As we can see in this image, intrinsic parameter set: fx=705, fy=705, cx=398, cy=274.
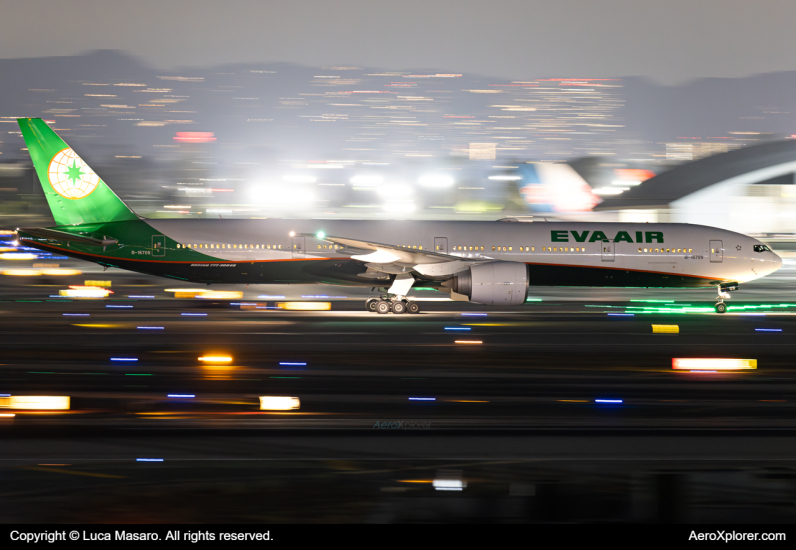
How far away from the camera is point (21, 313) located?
2144 centimetres

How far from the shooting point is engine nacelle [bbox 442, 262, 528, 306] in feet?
70.1

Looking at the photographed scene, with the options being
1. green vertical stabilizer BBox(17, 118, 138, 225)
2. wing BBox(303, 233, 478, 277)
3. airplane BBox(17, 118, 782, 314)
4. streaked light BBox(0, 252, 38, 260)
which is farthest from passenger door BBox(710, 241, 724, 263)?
streaked light BBox(0, 252, 38, 260)

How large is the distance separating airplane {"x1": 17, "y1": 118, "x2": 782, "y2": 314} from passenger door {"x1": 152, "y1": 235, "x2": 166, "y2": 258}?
4cm

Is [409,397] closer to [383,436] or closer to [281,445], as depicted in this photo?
[383,436]

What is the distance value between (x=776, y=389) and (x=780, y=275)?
41174mm

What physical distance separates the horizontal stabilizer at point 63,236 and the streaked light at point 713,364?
18677mm

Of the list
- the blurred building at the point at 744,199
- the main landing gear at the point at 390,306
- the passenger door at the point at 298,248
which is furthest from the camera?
the blurred building at the point at 744,199

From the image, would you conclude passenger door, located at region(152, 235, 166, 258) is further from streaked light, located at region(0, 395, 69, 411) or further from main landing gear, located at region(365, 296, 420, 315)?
streaked light, located at region(0, 395, 69, 411)

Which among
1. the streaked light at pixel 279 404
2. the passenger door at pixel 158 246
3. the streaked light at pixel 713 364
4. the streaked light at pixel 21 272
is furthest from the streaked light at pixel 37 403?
the streaked light at pixel 21 272

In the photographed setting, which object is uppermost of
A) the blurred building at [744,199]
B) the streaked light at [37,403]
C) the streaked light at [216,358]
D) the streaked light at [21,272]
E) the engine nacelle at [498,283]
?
the blurred building at [744,199]

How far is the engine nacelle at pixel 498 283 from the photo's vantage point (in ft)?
70.1

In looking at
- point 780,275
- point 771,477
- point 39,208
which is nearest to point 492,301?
point 771,477

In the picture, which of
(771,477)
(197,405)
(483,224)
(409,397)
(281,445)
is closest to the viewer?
(771,477)

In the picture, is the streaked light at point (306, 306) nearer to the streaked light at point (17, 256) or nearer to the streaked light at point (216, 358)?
the streaked light at point (216, 358)
